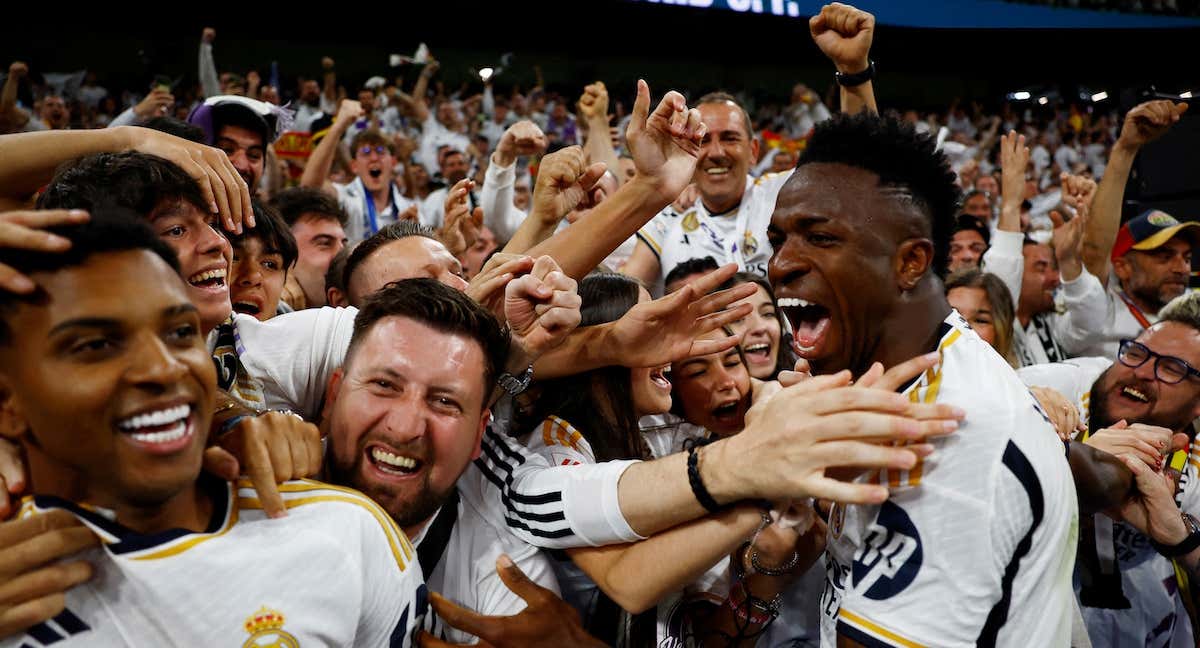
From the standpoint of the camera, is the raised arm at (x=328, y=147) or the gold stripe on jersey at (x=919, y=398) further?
the raised arm at (x=328, y=147)

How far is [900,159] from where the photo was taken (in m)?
1.99

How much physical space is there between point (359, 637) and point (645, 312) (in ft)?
3.72

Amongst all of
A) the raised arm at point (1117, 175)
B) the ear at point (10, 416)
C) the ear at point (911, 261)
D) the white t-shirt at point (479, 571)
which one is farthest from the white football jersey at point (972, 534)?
the raised arm at point (1117, 175)

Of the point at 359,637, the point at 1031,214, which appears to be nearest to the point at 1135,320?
the point at 359,637

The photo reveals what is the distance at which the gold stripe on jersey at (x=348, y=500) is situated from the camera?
1.89m

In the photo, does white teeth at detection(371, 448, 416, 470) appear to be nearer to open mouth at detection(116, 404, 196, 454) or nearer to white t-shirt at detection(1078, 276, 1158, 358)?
open mouth at detection(116, 404, 196, 454)

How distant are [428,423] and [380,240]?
143 centimetres

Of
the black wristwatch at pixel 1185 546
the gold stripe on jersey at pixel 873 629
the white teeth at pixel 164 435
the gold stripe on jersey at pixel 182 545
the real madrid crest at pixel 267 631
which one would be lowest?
the black wristwatch at pixel 1185 546

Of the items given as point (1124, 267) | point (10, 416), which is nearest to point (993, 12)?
point (1124, 267)

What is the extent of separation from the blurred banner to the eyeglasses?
1003 cm

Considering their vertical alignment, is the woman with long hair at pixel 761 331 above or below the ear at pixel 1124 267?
above

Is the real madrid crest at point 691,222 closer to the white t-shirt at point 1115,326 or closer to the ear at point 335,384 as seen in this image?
the white t-shirt at point 1115,326

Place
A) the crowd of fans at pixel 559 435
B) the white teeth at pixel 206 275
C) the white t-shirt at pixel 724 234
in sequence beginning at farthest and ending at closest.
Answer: the white t-shirt at pixel 724 234 → the white teeth at pixel 206 275 → the crowd of fans at pixel 559 435

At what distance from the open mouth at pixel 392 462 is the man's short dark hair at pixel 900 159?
1.11 metres
